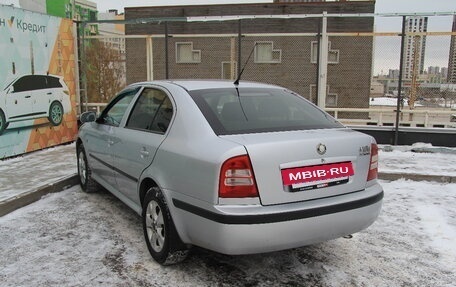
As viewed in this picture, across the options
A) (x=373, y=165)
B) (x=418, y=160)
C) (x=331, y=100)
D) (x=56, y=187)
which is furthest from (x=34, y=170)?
(x=418, y=160)

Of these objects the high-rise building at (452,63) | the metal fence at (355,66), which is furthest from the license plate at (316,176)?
the high-rise building at (452,63)

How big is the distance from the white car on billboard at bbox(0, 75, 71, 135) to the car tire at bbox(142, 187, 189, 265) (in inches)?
190

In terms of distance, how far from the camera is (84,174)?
5793 millimetres

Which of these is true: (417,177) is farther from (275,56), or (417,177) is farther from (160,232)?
(275,56)

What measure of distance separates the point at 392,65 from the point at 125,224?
6590 millimetres

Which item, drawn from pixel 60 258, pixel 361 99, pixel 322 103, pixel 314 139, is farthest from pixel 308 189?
pixel 361 99

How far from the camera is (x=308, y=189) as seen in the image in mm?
3086

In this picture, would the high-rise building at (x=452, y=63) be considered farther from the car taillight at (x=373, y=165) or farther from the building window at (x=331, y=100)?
the car taillight at (x=373, y=165)

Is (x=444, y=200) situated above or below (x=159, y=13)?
below

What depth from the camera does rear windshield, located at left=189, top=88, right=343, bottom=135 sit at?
11.1 feet

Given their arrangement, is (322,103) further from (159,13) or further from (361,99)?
(159,13)

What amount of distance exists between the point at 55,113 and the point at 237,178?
679cm

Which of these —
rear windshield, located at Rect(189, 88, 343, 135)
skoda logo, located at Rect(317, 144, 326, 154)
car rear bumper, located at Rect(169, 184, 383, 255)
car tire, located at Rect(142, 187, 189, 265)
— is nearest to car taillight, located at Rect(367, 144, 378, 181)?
car rear bumper, located at Rect(169, 184, 383, 255)

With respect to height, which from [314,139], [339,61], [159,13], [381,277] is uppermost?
[159,13]
